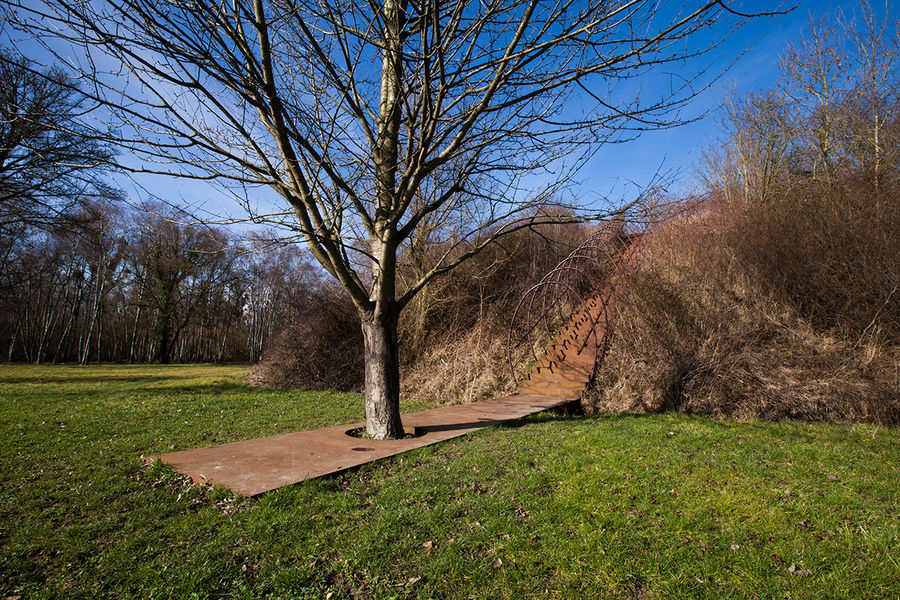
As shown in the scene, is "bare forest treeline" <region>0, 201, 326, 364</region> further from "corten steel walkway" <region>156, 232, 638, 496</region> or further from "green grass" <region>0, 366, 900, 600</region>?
"green grass" <region>0, 366, 900, 600</region>

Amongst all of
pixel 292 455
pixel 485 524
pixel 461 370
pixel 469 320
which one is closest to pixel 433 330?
pixel 469 320

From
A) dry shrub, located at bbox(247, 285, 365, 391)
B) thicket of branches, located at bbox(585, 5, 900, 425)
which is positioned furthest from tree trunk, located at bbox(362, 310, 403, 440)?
dry shrub, located at bbox(247, 285, 365, 391)

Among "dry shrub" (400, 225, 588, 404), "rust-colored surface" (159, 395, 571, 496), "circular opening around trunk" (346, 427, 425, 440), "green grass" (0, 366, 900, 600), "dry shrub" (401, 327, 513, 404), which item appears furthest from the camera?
A: "dry shrub" (400, 225, 588, 404)

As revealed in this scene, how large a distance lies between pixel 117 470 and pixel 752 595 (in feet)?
17.2

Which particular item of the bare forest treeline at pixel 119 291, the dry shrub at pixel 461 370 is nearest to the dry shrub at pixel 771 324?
the dry shrub at pixel 461 370

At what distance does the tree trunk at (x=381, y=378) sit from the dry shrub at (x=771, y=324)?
434 centimetres

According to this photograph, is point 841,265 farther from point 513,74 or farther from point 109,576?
point 109,576

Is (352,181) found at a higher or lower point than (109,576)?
higher

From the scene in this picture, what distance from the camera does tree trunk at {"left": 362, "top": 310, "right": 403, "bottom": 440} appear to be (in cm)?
529

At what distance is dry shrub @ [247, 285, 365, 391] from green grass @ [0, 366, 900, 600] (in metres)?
7.41

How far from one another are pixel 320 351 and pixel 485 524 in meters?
11.1

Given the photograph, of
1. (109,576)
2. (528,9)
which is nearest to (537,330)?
(528,9)

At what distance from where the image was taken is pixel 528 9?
12.3 feet

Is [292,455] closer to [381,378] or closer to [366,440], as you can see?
[366,440]
